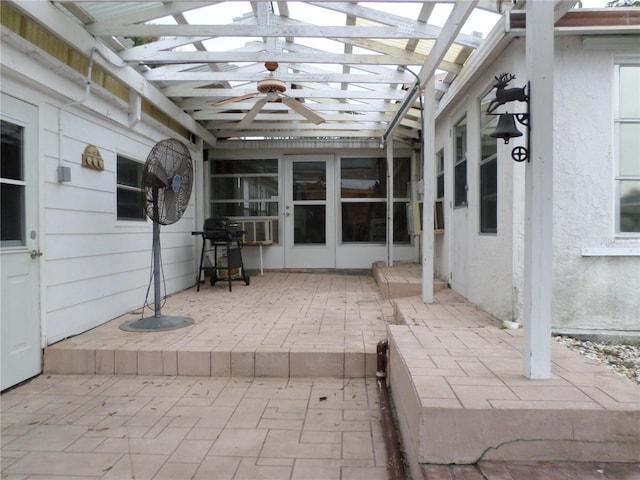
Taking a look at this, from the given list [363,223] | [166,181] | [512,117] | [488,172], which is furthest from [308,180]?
[512,117]

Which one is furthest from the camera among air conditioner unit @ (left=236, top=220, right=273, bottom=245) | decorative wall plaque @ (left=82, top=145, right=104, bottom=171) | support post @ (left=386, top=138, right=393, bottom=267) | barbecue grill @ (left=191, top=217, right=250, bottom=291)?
air conditioner unit @ (left=236, top=220, right=273, bottom=245)

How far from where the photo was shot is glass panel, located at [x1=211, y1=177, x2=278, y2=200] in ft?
24.3

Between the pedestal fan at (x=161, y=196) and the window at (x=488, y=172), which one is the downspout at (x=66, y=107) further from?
the window at (x=488, y=172)

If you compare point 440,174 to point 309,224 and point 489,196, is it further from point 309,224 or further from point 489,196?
point 309,224

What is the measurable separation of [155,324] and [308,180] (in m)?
4.35

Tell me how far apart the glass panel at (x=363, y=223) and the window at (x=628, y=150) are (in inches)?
168

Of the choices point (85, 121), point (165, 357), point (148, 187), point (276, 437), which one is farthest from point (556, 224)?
point (85, 121)

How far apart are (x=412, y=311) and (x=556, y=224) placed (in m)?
1.35

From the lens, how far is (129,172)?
450 centimetres

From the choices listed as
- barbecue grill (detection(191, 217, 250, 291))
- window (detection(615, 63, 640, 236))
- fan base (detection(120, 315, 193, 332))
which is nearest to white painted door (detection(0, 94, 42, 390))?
fan base (detection(120, 315, 193, 332))

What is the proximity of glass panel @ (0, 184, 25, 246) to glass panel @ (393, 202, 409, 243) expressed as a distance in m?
5.61

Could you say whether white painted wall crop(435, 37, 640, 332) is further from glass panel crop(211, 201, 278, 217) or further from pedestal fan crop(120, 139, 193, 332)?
glass panel crop(211, 201, 278, 217)

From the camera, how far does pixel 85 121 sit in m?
3.67

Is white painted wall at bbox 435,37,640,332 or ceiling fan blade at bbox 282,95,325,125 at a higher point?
ceiling fan blade at bbox 282,95,325,125
